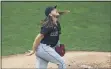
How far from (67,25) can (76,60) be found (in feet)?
16.4

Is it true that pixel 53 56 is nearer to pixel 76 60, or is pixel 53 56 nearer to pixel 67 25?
pixel 76 60

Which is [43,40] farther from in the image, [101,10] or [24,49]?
[101,10]

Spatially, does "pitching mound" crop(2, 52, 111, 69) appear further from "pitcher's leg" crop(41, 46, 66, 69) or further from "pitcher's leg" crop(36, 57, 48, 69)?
"pitcher's leg" crop(41, 46, 66, 69)

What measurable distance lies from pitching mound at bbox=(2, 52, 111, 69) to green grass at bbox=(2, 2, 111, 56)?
0.90 metres

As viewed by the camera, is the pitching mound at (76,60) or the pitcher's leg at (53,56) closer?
the pitcher's leg at (53,56)

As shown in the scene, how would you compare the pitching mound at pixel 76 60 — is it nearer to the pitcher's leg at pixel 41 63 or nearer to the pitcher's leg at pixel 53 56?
the pitcher's leg at pixel 41 63

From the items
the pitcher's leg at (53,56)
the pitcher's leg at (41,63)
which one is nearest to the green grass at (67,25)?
the pitcher's leg at (41,63)

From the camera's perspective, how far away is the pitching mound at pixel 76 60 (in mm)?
11423

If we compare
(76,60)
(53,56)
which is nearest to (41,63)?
(53,56)

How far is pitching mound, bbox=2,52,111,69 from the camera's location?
11.4m

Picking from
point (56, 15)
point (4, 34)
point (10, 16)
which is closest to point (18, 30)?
point (4, 34)

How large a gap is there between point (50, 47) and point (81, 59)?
299 centimetres

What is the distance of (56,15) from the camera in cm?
903

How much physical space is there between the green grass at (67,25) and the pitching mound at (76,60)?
0.90 meters
